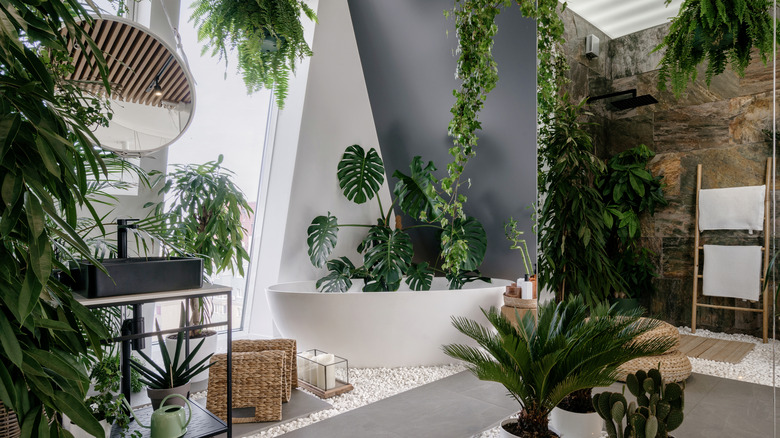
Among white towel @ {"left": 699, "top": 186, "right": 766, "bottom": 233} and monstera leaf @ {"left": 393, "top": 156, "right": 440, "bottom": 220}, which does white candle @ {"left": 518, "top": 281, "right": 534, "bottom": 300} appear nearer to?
monstera leaf @ {"left": 393, "top": 156, "right": 440, "bottom": 220}

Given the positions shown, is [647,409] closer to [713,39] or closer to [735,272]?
[735,272]

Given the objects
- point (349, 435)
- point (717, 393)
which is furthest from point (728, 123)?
point (349, 435)

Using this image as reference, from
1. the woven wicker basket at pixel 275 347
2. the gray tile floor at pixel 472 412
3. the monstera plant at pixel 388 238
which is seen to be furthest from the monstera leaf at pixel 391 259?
the woven wicker basket at pixel 275 347

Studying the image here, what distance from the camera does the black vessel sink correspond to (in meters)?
1.52

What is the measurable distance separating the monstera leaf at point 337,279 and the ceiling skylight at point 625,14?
→ 2.49m

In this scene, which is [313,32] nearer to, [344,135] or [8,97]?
[344,135]

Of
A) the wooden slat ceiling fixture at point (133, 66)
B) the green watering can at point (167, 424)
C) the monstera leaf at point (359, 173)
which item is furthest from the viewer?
the monstera leaf at point (359, 173)

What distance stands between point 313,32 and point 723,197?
326 cm

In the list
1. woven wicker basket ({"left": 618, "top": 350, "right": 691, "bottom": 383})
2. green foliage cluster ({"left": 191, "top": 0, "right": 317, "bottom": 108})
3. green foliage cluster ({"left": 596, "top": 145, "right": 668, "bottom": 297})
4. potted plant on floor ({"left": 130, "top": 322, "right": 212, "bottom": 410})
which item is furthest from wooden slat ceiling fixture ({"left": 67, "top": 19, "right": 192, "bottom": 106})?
woven wicker basket ({"left": 618, "top": 350, "right": 691, "bottom": 383})

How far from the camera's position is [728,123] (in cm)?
161

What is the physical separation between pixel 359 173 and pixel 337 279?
102cm

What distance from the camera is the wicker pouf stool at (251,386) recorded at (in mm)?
2270

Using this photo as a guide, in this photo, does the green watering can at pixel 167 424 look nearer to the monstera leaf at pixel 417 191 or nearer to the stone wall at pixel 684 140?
the stone wall at pixel 684 140

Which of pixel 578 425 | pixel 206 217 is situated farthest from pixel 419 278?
pixel 578 425
